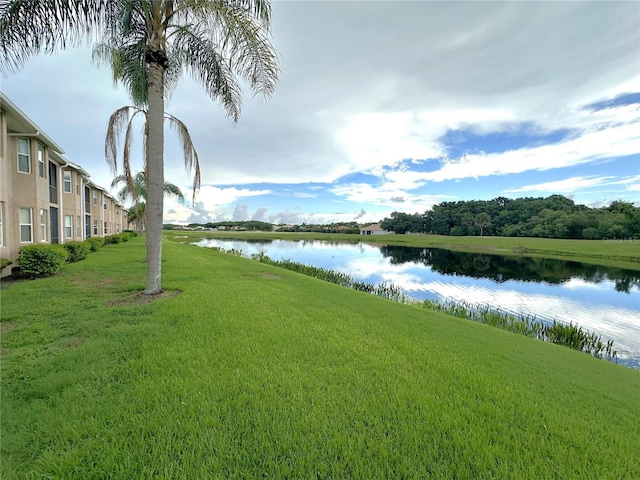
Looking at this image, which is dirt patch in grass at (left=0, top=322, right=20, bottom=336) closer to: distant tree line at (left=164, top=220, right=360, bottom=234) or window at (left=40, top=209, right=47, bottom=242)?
window at (left=40, top=209, right=47, bottom=242)

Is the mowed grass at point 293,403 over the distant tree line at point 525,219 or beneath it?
beneath

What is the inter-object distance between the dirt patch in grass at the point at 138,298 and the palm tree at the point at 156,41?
0.19m

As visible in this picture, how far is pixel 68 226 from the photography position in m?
18.3

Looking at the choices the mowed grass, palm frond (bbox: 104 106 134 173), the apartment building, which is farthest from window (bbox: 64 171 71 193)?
the mowed grass

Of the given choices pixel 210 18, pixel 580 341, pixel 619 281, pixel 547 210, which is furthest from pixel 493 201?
pixel 210 18

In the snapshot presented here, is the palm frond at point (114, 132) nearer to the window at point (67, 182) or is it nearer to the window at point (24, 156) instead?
the window at point (24, 156)

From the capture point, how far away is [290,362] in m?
3.85

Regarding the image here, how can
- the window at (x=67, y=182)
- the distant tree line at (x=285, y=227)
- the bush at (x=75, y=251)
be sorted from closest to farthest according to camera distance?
the bush at (x=75, y=251) < the window at (x=67, y=182) < the distant tree line at (x=285, y=227)

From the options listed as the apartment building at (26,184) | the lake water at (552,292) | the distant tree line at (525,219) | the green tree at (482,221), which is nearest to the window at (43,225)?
the apartment building at (26,184)

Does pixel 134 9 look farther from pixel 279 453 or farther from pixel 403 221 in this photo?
pixel 403 221

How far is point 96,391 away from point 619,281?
2750 cm

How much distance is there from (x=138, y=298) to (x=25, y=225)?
31.0ft

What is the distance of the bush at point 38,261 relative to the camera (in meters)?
9.98

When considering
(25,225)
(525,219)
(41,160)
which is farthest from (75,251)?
(525,219)
